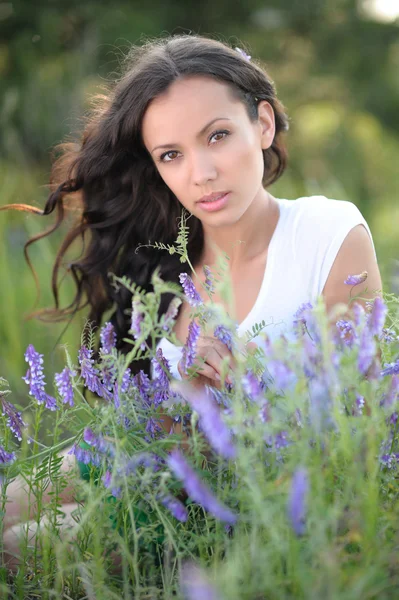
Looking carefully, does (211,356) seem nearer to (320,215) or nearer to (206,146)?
(206,146)

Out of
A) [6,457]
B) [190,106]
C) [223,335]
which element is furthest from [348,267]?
[6,457]

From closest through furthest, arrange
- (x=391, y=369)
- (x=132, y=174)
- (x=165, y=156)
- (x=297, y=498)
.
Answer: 1. (x=297, y=498)
2. (x=391, y=369)
3. (x=165, y=156)
4. (x=132, y=174)

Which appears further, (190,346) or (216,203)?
(216,203)

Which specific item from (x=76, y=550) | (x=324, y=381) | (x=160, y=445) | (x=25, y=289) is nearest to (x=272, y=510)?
(x=324, y=381)

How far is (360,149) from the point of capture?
27.4ft

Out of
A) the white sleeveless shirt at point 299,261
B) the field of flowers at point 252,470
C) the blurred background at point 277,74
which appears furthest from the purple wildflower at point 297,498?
the blurred background at point 277,74

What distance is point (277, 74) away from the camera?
32.9ft

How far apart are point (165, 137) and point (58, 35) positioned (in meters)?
7.98

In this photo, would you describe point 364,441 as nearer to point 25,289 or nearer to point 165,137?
point 165,137

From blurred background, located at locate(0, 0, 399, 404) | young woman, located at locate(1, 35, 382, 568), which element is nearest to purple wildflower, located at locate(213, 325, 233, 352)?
young woman, located at locate(1, 35, 382, 568)

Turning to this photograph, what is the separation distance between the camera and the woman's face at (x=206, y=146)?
1.98 meters

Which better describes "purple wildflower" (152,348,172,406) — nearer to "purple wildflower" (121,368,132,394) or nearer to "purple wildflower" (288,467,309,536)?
"purple wildflower" (121,368,132,394)

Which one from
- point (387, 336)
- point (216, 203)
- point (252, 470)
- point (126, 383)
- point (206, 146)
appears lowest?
point (252, 470)

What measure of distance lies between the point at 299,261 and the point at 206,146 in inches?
17.5
